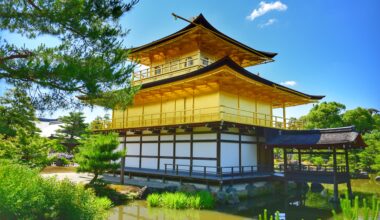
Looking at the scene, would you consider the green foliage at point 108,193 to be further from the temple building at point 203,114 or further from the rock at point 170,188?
the temple building at point 203,114

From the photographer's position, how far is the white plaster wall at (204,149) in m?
17.2

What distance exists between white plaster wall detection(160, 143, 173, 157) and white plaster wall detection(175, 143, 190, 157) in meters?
0.64

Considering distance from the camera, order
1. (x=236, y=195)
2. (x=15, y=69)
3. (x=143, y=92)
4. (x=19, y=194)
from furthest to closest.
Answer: (x=143, y=92)
(x=236, y=195)
(x=15, y=69)
(x=19, y=194)

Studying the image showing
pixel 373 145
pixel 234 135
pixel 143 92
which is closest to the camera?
pixel 234 135

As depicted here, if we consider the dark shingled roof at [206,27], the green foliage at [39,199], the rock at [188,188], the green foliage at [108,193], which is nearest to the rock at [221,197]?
the rock at [188,188]

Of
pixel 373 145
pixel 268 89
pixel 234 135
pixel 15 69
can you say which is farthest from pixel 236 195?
pixel 373 145

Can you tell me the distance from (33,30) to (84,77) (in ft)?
8.32

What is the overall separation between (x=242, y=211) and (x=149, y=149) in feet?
33.1

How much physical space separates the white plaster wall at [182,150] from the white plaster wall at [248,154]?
3783mm

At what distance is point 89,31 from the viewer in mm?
8312

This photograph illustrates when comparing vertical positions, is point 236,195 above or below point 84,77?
below

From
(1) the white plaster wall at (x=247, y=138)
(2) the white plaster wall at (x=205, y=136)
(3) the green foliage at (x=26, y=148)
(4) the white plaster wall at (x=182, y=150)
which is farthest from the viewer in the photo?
(1) the white plaster wall at (x=247, y=138)

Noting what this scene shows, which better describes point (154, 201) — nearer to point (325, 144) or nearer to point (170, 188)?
point (170, 188)

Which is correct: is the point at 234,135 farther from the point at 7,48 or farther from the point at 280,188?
the point at 7,48
